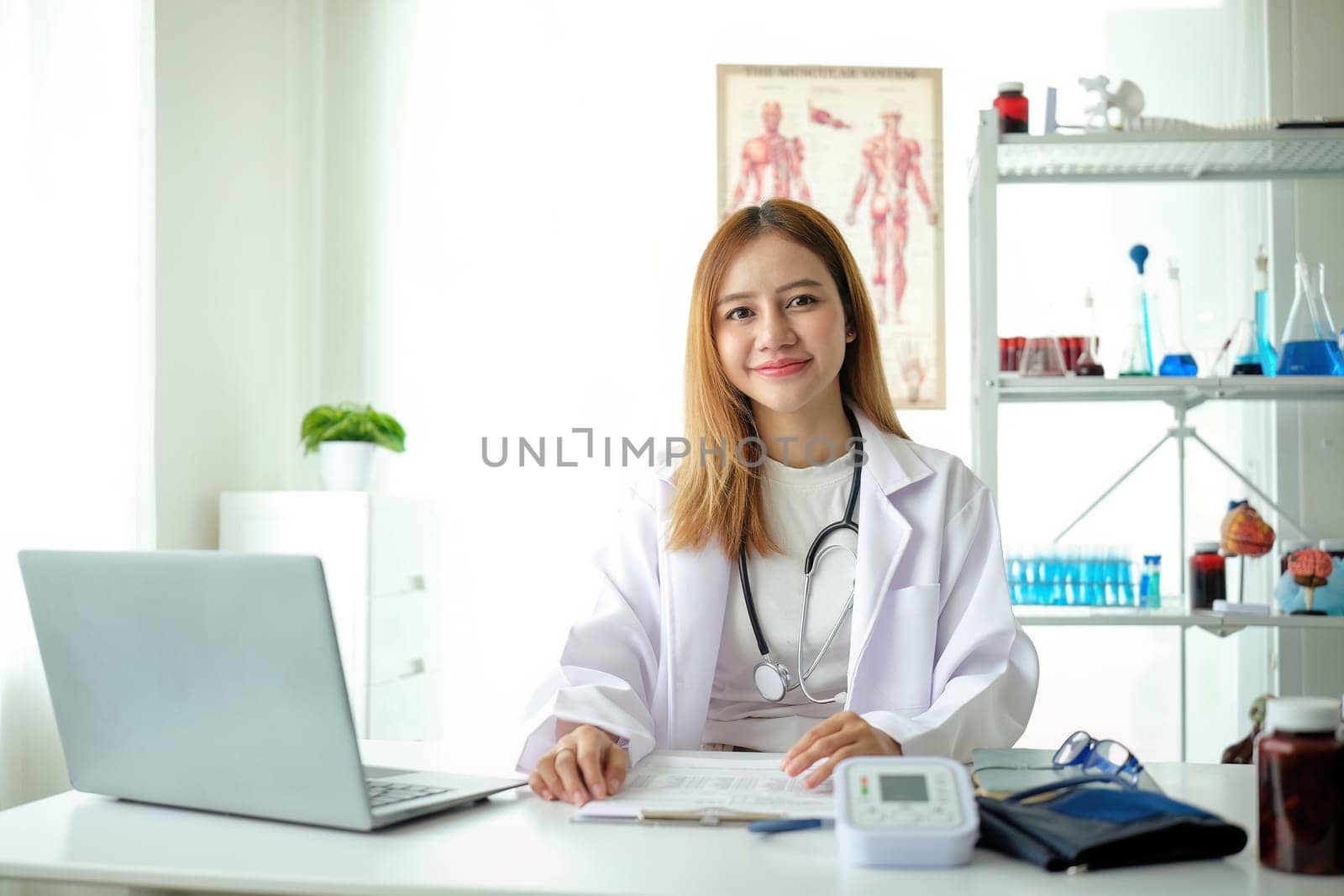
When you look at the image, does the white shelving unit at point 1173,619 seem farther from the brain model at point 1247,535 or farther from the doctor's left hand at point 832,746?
the doctor's left hand at point 832,746

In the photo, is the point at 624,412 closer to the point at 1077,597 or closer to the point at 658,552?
the point at 1077,597

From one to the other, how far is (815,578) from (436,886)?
3.24 ft

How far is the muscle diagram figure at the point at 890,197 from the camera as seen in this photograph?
3.54m

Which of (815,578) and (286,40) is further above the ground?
(286,40)

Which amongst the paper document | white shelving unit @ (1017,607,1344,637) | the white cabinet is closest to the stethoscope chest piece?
the paper document

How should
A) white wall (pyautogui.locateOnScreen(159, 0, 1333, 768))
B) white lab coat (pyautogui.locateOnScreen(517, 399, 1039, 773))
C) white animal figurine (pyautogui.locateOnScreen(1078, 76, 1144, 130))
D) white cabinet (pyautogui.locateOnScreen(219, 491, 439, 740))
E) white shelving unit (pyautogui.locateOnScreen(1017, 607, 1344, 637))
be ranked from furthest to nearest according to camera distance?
1. white wall (pyautogui.locateOnScreen(159, 0, 1333, 768))
2. white cabinet (pyautogui.locateOnScreen(219, 491, 439, 740))
3. white animal figurine (pyautogui.locateOnScreen(1078, 76, 1144, 130))
4. white shelving unit (pyautogui.locateOnScreen(1017, 607, 1344, 637))
5. white lab coat (pyautogui.locateOnScreen(517, 399, 1039, 773))

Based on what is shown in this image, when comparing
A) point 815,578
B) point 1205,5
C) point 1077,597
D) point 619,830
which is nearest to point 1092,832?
point 619,830

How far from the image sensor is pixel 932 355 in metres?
3.53

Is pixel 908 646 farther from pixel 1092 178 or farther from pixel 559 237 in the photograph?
pixel 559 237

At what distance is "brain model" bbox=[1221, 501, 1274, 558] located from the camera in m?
2.91

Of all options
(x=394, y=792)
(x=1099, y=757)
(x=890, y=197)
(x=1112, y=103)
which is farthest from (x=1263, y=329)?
(x=394, y=792)

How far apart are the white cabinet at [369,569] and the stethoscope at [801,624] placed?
1.46m

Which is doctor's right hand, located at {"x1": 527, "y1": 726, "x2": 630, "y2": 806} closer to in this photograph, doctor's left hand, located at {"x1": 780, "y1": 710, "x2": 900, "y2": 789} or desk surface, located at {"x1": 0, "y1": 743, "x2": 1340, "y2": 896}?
desk surface, located at {"x1": 0, "y1": 743, "x2": 1340, "y2": 896}

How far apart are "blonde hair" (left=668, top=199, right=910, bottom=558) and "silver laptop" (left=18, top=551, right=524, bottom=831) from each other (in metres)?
0.69
